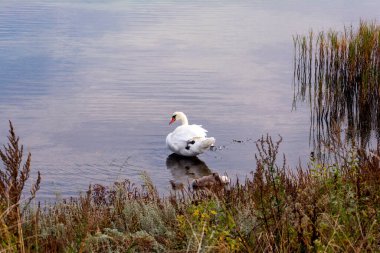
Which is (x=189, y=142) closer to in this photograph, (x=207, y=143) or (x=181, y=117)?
(x=207, y=143)

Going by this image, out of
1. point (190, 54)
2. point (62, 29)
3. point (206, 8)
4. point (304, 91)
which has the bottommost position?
point (304, 91)

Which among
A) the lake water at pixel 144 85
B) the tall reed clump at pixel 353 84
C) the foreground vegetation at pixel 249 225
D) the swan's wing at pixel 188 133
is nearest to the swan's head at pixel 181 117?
the lake water at pixel 144 85

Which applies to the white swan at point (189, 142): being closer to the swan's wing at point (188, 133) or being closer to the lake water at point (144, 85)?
the swan's wing at point (188, 133)

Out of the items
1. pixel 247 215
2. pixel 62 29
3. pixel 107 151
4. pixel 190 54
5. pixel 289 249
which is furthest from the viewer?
pixel 62 29

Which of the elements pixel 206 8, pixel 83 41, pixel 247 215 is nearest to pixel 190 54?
pixel 83 41

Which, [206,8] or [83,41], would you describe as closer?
[83,41]

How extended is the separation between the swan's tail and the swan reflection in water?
42 cm

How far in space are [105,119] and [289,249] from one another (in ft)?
56.1

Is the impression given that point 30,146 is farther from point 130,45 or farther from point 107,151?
point 130,45

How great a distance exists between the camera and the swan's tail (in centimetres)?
1783

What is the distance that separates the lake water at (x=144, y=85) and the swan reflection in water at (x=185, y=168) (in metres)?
0.05

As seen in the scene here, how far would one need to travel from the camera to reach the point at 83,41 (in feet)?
115

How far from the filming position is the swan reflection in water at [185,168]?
16828 mm

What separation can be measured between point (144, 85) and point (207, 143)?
28.6ft
